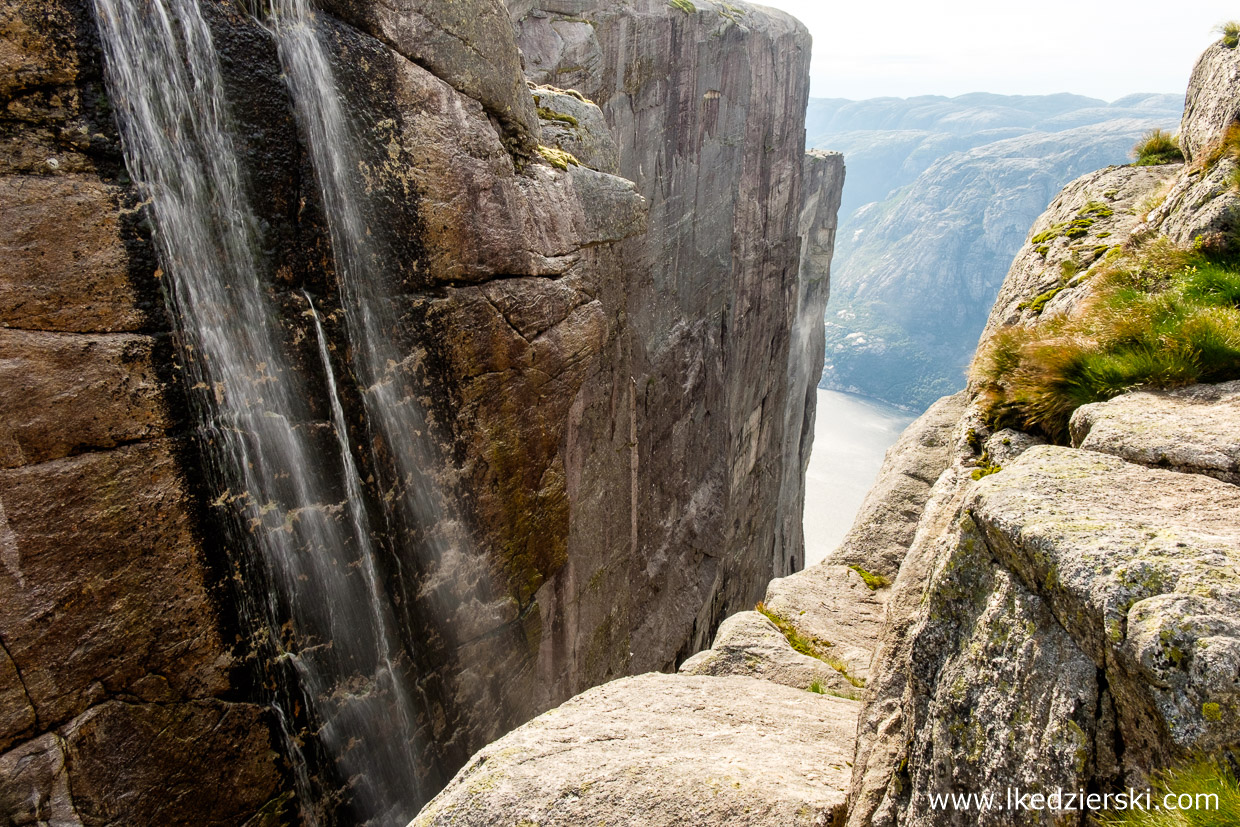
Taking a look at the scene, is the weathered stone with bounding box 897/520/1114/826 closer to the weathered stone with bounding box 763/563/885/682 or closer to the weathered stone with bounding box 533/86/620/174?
the weathered stone with bounding box 763/563/885/682

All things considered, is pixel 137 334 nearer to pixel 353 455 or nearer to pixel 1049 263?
pixel 353 455

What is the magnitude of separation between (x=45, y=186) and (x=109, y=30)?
79.6 inches

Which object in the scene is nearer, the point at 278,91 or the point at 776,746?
the point at 776,746

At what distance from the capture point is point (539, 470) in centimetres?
1326

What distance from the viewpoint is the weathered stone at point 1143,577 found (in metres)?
3.59

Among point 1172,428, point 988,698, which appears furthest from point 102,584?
point 1172,428

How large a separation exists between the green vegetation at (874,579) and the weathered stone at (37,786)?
39.7ft

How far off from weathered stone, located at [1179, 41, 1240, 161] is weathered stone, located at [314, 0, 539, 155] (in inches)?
409

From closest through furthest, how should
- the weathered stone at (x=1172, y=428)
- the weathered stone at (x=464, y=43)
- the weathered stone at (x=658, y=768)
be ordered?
the weathered stone at (x=1172, y=428)
the weathered stone at (x=658, y=768)
the weathered stone at (x=464, y=43)

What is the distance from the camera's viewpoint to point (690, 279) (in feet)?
98.9

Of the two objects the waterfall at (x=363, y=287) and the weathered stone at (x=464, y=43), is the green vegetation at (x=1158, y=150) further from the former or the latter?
the waterfall at (x=363, y=287)

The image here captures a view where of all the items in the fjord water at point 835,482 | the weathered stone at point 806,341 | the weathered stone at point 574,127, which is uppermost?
the weathered stone at point 574,127

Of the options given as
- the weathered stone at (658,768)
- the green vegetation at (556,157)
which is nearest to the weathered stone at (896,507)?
the weathered stone at (658,768)

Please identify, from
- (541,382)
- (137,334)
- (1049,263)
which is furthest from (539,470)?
(1049,263)
